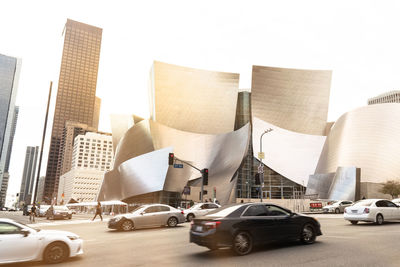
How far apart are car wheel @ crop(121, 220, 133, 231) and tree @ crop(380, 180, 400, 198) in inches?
1585

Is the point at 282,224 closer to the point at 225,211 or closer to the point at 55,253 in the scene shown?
the point at 225,211

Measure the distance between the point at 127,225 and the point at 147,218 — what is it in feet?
3.72

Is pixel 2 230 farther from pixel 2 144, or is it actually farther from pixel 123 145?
pixel 2 144

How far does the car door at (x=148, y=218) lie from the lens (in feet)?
54.5

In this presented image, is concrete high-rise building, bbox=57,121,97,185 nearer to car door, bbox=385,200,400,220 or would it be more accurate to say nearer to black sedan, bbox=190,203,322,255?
car door, bbox=385,200,400,220

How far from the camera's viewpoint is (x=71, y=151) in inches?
7687

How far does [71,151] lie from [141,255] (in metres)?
203

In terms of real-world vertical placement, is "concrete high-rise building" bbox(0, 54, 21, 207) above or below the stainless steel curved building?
above

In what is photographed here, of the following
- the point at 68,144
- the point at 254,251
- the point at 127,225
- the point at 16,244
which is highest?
the point at 68,144

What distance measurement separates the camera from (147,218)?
1689 cm

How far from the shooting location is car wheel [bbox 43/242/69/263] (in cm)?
775

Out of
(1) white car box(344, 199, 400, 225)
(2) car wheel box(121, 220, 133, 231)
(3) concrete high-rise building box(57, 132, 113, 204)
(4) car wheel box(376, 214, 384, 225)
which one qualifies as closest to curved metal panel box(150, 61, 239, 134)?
(2) car wheel box(121, 220, 133, 231)

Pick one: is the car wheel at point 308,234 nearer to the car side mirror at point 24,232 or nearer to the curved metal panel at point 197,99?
the car side mirror at point 24,232

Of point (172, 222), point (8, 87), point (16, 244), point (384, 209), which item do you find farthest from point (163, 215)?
point (8, 87)
